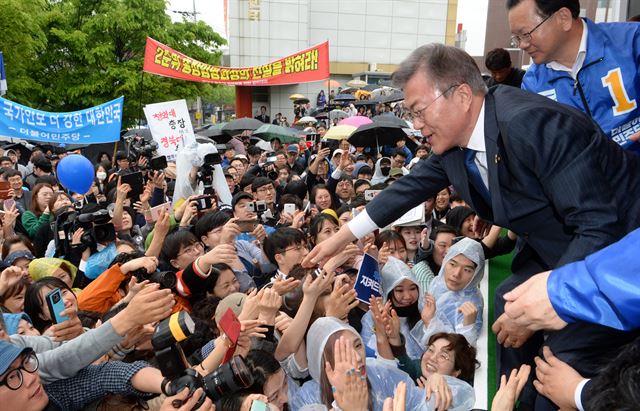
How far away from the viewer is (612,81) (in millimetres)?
2111

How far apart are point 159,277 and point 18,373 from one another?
4.54 feet

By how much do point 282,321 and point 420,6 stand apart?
3187cm

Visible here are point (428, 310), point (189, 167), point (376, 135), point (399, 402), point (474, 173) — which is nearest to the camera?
point (399, 402)

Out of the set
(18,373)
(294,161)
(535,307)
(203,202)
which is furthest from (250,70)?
(535,307)

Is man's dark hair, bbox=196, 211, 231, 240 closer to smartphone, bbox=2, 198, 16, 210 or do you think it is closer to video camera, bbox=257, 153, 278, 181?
smartphone, bbox=2, 198, 16, 210

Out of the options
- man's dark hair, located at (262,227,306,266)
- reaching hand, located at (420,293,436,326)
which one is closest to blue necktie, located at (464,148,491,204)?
reaching hand, located at (420,293,436,326)

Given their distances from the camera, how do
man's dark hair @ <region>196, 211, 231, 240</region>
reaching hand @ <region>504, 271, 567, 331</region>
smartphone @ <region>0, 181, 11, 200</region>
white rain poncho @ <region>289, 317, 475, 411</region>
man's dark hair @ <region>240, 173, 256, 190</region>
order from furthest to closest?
man's dark hair @ <region>240, 173, 256, 190</region>, smartphone @ <region>0, 181, 11, 200</region>, man's dark hair @ <region>196, 211, 231, 240</region>, white rain poncho @ <region>289, 317, 475, 411</region>, reaching hand @ <region>504, 271, 567, 331</region>

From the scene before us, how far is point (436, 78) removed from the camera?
75.8 inches

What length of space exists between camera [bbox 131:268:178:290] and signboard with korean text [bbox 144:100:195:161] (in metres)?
4.60

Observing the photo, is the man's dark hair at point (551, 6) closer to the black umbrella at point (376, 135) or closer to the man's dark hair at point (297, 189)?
the man's dark hair at point (297, 189)

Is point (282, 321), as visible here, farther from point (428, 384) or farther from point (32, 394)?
point (32, 394)

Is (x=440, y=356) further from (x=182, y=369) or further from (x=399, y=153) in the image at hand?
(x=399, y=153)

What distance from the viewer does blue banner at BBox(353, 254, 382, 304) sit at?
10.1 feet

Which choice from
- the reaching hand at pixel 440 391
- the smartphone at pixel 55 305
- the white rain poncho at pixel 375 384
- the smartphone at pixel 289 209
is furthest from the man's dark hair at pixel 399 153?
the smartphone at pixel 55 305
